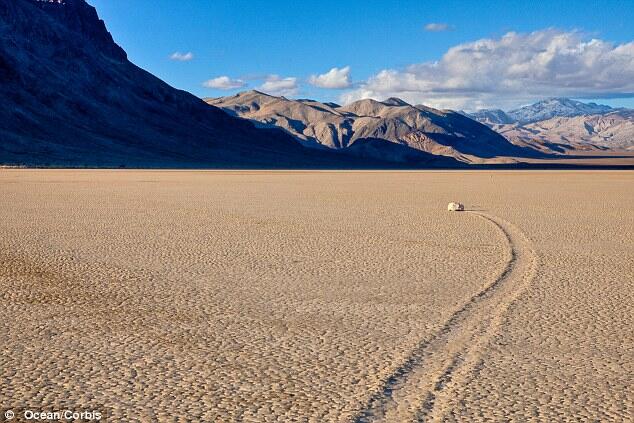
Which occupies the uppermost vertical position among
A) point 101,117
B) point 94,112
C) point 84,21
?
point 84,21

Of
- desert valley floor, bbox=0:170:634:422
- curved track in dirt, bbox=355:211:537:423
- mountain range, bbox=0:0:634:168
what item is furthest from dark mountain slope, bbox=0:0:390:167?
curved track in dirt, bbox=355:211:537:423

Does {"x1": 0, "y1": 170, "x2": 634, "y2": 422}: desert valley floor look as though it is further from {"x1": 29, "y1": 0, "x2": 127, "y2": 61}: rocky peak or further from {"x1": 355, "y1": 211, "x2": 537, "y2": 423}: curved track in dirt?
{"x1": 29, "y1": 0, "x2": 127, "y2": 61}: rocky peak

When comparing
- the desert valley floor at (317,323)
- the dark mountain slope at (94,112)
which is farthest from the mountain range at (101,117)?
the desert valley floor at (317,323)

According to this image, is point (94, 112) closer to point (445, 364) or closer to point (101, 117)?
point (101, 117)

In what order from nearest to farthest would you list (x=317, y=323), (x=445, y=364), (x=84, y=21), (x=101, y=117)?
(x=445, y=364) < (x=317, y=323) < (x=101, y=117) < (x=84, y=21)

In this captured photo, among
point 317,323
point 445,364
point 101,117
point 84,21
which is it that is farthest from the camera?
point 84,21

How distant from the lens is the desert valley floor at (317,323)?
5949mm

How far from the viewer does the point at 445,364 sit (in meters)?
6.80

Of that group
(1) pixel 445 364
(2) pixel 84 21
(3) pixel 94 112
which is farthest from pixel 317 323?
(2) pixel 84 21

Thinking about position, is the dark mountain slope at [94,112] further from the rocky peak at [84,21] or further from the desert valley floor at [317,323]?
the desert valley floor at [317,323]

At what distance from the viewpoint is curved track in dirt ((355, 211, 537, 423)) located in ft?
18.7

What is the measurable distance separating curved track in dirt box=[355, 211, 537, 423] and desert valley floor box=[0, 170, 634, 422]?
0.08 feet

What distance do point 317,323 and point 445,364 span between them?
6.56 ft

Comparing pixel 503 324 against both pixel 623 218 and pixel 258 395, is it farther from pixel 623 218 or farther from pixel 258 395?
pixel 623 218
